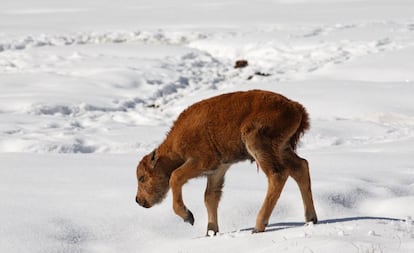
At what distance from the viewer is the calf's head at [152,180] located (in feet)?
22.1

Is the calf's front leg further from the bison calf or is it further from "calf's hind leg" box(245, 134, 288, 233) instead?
"calf's hind leg" box(245, 134, 288, 233)

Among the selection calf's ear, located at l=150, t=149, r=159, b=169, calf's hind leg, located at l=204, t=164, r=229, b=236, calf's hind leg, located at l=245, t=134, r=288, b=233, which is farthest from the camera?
calf's hind leg, located at l=204, t=164, r=229, b=236

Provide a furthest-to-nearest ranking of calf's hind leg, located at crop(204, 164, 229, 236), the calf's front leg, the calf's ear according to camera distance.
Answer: calf's hind leg, located at crop(204, 164, 229, 236) → the calf's ear → the calf's front leg

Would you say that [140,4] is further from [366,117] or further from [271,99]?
[271,99]

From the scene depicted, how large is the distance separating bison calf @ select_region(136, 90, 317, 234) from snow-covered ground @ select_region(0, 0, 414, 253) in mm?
438

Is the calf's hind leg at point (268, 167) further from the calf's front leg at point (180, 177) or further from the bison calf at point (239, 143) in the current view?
the calf's front leg at point (180, 177)

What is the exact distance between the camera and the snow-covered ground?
689 centimetres

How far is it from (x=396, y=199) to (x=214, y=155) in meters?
2.31

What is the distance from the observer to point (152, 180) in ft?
22.3

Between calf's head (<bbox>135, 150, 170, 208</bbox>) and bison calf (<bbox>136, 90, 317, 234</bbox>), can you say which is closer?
bison calf (<bbox>136, 90, 317, 234</bbox>)

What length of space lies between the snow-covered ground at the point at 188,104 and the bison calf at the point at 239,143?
1.44 feet

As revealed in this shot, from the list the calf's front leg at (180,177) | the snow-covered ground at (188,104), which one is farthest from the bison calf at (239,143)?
the snow-covered ground at (188,104)

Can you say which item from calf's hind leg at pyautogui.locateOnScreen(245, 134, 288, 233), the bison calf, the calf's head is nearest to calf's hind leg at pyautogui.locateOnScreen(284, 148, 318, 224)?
the bison calf

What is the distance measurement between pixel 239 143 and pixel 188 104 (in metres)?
10.4
